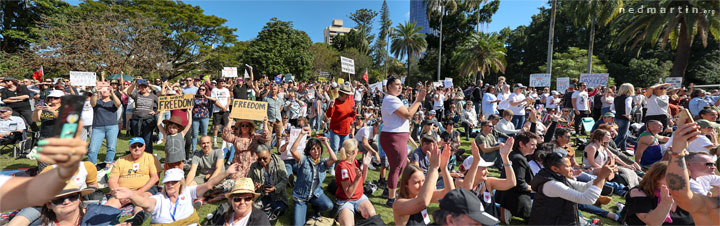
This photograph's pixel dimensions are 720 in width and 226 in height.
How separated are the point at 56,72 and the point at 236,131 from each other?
24.7m

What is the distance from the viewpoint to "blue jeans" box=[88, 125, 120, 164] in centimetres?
550

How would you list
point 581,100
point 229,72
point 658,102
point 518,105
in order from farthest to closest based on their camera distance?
point 229,72 < point 581,100 < point 518,105 < point 658,102

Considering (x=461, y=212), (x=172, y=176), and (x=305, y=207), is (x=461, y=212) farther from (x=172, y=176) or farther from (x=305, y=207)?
(x=172, y=176)

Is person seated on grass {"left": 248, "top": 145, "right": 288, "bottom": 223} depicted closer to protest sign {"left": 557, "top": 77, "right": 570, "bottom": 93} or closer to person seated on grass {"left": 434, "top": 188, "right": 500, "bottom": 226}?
person seated on grass {"left": 434, "top": 188, "right": 500, "bottom": 226}

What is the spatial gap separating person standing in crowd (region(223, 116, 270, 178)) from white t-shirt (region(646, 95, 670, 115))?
9193 mm

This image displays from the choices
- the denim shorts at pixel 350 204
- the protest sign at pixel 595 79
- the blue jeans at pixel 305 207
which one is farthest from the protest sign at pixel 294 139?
the protest sign at pixel 595 79

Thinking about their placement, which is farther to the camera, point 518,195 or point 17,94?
point 17,94

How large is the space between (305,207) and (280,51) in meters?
37.4

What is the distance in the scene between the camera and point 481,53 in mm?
34156

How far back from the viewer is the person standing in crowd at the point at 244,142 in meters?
5.08

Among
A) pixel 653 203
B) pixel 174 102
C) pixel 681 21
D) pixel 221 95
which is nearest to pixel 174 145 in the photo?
pixel 174 102

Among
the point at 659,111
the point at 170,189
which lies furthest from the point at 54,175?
the point at 659,111

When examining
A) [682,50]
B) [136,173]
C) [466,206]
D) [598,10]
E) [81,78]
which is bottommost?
[136,173]

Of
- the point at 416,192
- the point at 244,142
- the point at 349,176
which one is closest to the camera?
the point at 416,192
